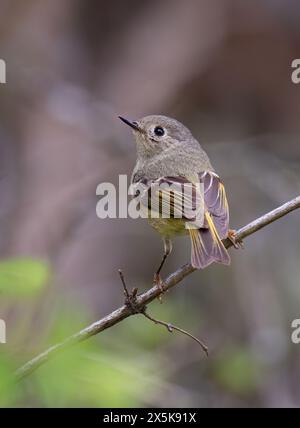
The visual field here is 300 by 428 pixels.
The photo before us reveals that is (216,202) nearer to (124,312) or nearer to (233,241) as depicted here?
(233,241)

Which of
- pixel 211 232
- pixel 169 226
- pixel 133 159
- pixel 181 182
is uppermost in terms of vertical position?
pixel 133 159

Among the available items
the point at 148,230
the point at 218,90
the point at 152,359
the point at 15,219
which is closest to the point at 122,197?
the point at 152,359

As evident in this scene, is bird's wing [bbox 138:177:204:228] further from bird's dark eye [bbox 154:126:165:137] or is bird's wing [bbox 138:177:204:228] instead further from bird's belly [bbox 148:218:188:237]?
bird's dark eye [bbox 154:126:165:137]

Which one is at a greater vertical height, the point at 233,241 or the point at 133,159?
the point at 133,159

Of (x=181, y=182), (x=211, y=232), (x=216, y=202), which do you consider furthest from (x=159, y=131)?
(x=211, y=232)

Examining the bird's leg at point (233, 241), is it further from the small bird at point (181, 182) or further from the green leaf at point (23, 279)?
the green leaf at point (23, 279)

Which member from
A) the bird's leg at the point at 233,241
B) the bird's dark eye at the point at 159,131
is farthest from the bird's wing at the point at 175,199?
the bird's dark eye at the point at 159,131
